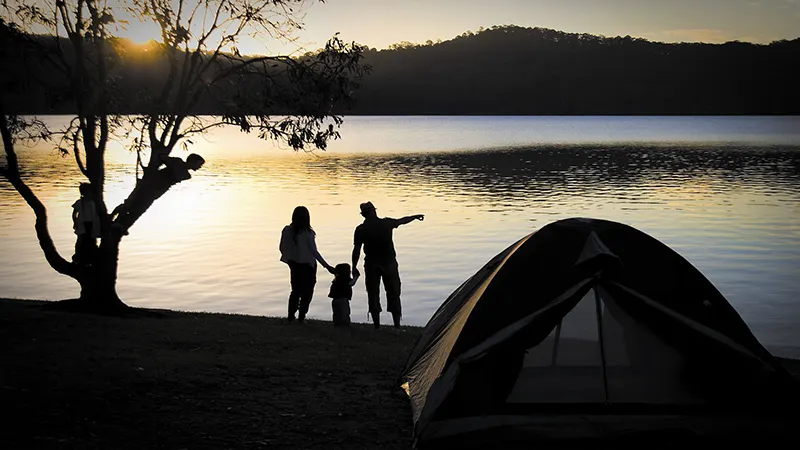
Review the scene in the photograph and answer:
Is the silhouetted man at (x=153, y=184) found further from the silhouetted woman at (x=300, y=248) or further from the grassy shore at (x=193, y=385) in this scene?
the silhouetted woman at (x=300, y=248)

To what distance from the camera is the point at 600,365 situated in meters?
9.85

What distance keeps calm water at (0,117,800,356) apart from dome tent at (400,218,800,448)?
30.2 ft

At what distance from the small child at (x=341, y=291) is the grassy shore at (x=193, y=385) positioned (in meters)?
0.35

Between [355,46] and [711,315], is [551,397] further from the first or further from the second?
[355,46]

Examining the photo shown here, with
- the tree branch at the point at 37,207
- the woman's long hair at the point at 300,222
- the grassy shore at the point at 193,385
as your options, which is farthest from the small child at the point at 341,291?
the tree branch at the point at 37,207

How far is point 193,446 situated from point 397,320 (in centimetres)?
684

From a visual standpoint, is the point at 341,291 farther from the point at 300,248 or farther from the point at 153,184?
the point at 153,184

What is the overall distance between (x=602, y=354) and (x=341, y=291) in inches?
245

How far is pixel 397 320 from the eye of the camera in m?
14.8

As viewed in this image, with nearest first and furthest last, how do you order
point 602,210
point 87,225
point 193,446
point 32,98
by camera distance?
point 193,446 → point 32,98 → point 87,225 → point 602,210

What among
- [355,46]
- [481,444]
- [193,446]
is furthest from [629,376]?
[355,46]

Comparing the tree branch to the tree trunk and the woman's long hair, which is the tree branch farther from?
the woman's long hair

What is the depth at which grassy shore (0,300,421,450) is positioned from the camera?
852 centimetres

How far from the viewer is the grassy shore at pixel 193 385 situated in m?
8.52
